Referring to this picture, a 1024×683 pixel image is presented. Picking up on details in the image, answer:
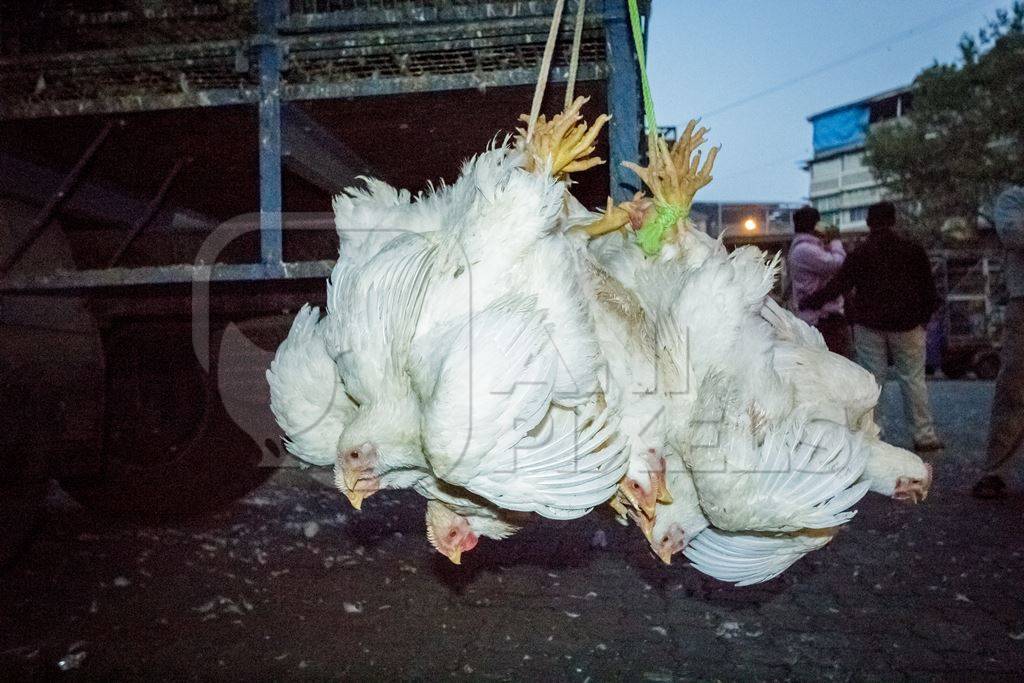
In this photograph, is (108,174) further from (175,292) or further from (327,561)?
(327,561)

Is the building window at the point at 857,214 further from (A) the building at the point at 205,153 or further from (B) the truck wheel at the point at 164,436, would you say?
(B) the truck wheel at the point at 164,436

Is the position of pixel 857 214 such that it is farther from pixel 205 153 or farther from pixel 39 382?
pixel 39 382

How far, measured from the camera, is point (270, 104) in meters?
2.62

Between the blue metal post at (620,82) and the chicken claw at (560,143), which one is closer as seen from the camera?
the chicken claw at (560,143)

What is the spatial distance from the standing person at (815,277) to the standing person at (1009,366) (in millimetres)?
1116

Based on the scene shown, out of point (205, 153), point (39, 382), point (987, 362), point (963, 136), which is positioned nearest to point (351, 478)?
point (39, 382)

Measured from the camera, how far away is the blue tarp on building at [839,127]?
35.2 metres

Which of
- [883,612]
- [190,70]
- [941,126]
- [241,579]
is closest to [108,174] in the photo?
[190,70]

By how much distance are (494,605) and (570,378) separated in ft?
5.83

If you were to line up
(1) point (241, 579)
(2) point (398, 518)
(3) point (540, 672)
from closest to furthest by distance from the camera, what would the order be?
(3) point (540, 672) < (1) point (241, 579) < (2) point (398, 518)

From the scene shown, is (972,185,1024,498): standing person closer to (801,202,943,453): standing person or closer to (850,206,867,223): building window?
(801,202,943,453): standing person

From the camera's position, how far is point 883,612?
313 centimetres

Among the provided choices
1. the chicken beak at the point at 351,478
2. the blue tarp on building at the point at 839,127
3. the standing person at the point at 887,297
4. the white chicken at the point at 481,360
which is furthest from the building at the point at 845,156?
the chicken beak at the point at 351,478

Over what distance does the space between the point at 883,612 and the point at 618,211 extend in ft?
6.84
